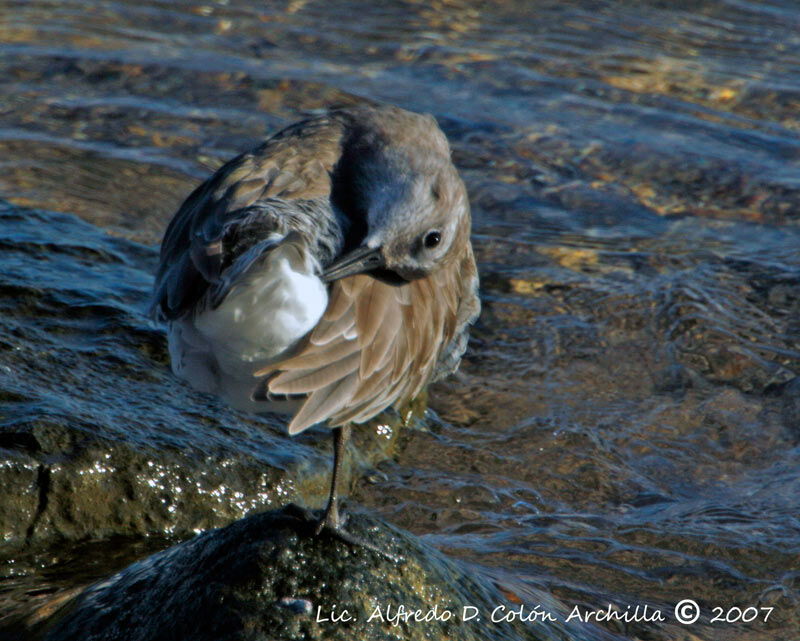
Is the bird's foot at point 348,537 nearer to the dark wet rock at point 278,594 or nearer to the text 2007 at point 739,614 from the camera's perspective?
the dark wet rock at point 278,594

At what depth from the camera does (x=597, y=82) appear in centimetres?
804

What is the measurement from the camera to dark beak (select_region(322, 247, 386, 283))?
2723 mm

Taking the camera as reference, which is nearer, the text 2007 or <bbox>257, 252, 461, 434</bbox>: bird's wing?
<bbox>257, 252, 461, 434</bbox>: bird's wing

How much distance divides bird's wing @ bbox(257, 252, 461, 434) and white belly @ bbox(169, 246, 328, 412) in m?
0.07

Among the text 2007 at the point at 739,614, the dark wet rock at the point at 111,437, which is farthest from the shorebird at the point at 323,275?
the text 2007 at the point at 739,614

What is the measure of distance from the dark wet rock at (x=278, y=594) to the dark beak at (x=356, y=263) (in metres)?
0.68

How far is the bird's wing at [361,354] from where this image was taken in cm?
260

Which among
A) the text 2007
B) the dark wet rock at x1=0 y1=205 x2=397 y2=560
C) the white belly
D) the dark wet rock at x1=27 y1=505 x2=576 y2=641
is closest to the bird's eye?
the white belly

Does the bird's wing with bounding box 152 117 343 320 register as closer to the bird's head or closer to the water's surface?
the bird's head

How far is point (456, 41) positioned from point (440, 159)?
5555 mm

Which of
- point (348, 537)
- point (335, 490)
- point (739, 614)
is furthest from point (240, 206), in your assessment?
point (739, 614)

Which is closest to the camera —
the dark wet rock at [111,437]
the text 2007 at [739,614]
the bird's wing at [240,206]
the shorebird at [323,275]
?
the shorebird at [323,275]

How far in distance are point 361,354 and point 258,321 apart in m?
0.36

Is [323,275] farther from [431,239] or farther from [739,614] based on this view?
[739,614]
